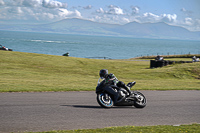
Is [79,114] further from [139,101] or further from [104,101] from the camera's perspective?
[139,101]

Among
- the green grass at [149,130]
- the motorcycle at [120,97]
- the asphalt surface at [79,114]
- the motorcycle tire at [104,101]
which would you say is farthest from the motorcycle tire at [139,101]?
the green grass at [149,130]

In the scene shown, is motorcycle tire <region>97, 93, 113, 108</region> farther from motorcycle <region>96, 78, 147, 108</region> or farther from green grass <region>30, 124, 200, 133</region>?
green grass <region>30, 124, 200, 133</region>

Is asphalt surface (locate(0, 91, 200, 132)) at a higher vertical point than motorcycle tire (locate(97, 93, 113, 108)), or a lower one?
lower

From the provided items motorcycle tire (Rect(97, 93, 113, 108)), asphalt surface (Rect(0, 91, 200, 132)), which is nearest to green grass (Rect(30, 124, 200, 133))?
asphalt surface (Rect(0, 91, 200, 132))

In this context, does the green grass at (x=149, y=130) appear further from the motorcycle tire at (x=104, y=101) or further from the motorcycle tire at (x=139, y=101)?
the motorcycle tire at (x=139, y=101)

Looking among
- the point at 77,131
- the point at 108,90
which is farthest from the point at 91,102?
the point at 77,131

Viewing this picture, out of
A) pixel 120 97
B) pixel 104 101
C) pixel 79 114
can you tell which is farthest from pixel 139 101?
pixel 79 114

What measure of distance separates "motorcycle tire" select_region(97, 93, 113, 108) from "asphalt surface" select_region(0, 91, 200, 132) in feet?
0.81

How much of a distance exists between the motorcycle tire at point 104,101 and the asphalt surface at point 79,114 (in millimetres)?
248

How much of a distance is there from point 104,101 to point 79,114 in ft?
5.65

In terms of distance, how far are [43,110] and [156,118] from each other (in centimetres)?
434

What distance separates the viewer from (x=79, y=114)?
1039cm

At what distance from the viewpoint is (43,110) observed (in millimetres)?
10758

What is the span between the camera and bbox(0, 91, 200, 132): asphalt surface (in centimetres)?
874
